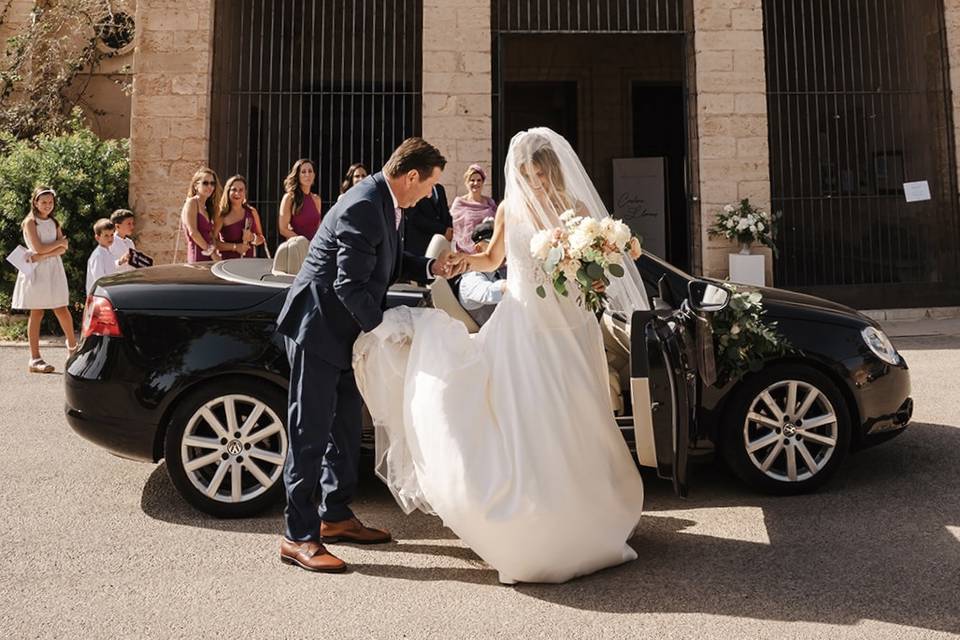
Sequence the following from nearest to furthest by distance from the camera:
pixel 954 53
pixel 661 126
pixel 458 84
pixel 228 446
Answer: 1. pixel 228 446
2. pixel 458 84
3. pixel 954 53
4. pixel 661 126

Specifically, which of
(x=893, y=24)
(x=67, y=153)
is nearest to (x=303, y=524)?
(x=67, y=153)

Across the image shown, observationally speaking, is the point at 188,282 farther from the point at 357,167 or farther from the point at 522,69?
the point at 522,69

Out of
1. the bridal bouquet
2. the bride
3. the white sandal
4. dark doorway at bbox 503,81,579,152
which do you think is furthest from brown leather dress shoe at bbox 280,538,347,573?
dark doorway at bbox 503,81,579,152

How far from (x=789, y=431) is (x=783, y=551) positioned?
1.02 meters

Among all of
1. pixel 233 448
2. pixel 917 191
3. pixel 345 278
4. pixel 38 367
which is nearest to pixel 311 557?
pixel 233 448

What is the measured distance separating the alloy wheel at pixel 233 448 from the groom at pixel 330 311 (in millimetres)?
653

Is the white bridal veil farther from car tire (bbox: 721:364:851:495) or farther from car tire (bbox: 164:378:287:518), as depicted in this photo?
car tire (bbox: 164:378:287:518)

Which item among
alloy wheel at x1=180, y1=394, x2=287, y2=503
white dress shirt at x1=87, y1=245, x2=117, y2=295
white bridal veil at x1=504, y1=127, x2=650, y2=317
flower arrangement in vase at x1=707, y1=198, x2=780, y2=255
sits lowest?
alloy wheel at x1=180, y1=394, x2=287, y2=503

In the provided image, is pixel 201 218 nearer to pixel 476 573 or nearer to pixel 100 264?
pixel 100 264

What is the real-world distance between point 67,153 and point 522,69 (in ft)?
34.4

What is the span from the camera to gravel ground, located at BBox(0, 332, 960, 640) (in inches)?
125

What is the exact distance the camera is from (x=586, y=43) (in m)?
19.6

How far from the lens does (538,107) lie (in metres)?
20.7

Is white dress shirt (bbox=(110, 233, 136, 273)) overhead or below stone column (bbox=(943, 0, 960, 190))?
below
